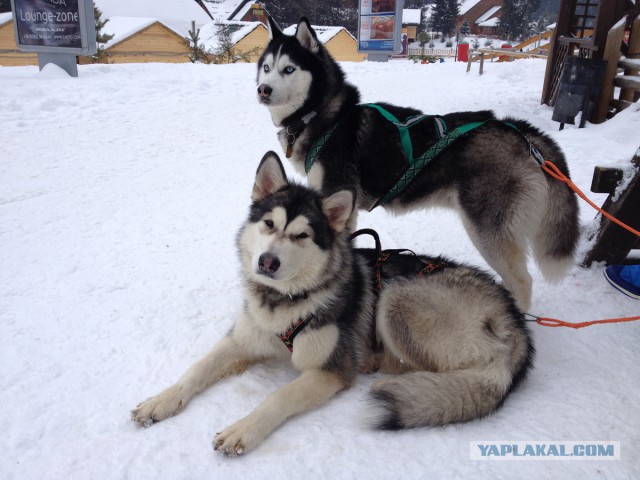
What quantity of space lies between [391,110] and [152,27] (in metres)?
31.0

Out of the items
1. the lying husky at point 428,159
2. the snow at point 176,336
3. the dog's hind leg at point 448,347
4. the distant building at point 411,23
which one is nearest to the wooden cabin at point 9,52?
the snow at point 176,336

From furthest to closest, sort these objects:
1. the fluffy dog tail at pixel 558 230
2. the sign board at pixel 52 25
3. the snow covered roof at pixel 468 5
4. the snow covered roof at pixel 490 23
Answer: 1. the snow covered roof at pixel 468 5
2. the snow covered roof at pixel 490 23
3. the sign board at pixel 52 25
4. the fluffy dog tail at pixel 558 230

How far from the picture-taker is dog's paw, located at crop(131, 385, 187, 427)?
2.21 m

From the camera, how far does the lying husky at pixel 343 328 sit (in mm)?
2238

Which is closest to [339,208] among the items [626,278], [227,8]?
[626,278]

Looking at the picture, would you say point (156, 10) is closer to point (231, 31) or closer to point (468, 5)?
point (231, 31)

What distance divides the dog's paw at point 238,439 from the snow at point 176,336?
0.04 metres

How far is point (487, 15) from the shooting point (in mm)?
70000

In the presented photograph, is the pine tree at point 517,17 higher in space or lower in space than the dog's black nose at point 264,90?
higher

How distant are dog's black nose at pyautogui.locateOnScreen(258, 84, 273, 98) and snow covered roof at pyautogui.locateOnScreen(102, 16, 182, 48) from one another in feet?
92.3

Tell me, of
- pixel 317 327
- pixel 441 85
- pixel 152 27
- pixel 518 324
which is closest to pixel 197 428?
pixel 317 327

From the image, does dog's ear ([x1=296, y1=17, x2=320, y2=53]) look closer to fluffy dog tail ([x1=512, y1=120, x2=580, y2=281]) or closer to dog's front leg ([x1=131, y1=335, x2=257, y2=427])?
fluffy dog tail ([x1=512, y1=120, x2=580, y2=281])

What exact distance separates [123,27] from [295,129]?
3041 cm

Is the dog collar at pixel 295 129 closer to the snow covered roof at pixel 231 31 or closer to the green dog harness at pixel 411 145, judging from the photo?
the green dog harness at pixel 411 145
